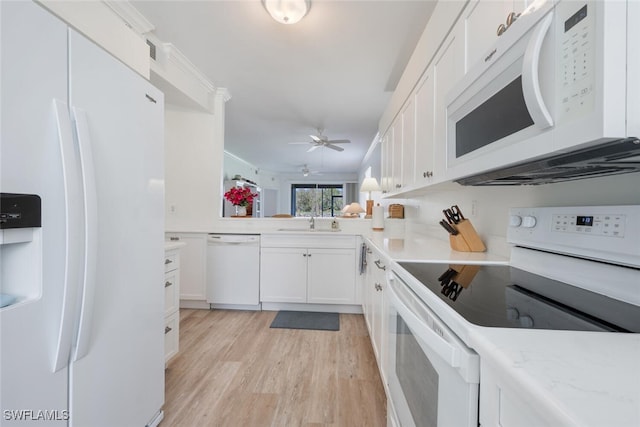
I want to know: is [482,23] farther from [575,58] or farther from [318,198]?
[318,198]

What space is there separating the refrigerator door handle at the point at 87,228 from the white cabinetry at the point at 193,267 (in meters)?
2.22

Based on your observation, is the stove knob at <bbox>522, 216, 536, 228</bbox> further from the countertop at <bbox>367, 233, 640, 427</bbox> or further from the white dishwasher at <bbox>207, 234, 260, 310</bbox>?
the white dishwasher at <bbox>207, 234, 260, 310</bbox>

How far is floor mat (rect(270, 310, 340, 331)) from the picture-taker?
2627 mm

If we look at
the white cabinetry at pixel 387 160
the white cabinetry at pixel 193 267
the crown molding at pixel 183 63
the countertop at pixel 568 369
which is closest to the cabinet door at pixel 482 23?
the countertop at pixel 568 369

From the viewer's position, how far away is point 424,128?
5.48 ft

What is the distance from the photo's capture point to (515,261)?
1134 mm

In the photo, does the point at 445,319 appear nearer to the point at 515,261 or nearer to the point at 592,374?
the point at 592,374

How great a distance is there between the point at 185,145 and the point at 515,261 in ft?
11.5

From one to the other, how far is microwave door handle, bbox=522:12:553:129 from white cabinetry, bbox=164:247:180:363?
197cm

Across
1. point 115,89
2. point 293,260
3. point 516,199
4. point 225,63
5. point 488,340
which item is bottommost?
point 293,260

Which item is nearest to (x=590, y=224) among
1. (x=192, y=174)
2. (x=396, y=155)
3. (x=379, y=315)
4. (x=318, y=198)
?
(x=379, y=315)

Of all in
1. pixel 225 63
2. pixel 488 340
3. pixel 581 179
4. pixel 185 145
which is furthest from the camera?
pixel 185 145

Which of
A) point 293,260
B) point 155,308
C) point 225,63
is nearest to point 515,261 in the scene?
point 155,308

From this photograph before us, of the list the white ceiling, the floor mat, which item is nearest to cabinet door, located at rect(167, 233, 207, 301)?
the floor mat
